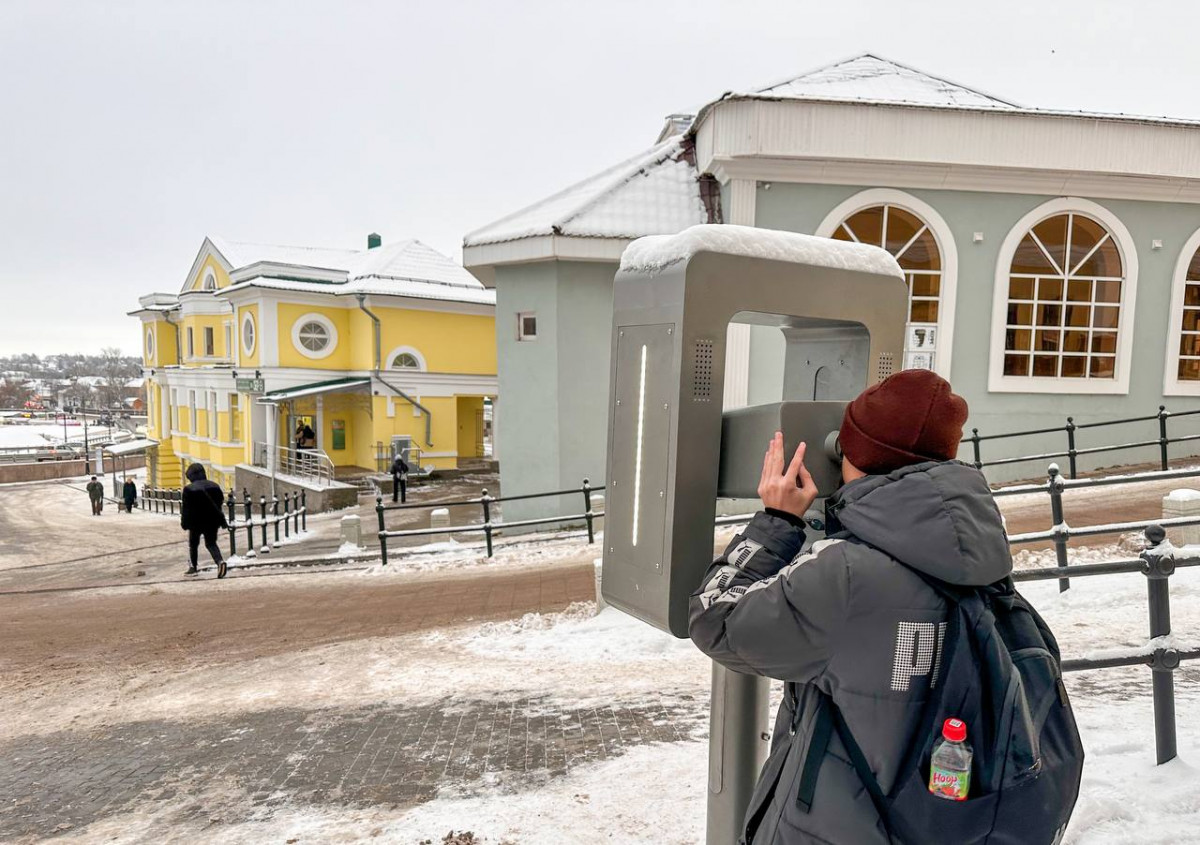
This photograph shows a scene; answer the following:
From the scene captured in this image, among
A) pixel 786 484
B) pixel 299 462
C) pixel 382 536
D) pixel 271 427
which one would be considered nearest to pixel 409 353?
pixel 271 427

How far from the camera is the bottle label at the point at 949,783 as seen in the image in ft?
5.17

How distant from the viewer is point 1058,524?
19.5ft

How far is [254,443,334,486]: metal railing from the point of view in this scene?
24288 mm

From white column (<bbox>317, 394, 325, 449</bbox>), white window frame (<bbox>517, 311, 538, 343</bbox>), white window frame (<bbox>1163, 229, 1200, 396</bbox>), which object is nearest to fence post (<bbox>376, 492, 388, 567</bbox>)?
white window frame (<bbox>517, 311, 538, 343</bbox>)

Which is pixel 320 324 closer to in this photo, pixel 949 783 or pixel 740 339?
pixel 740 339

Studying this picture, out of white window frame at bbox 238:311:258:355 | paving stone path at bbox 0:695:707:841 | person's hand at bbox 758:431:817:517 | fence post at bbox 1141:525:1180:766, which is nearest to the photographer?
person's hand at bbox 758:431:817:517

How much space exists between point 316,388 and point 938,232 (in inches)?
858

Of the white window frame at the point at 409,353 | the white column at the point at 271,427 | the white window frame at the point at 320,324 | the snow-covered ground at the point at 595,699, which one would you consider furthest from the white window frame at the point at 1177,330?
the white window frame at the point at 320,324

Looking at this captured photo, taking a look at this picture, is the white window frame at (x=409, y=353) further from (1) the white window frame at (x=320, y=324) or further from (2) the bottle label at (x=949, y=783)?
(2) the bottle label at (x=949, y=783)

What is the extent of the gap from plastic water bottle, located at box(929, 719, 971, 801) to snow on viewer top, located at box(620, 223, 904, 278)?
1463 millimetres

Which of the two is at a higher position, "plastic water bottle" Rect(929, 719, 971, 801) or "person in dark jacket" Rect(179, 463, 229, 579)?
"plastic water bottle" Rect(929, 719, 971, 801)

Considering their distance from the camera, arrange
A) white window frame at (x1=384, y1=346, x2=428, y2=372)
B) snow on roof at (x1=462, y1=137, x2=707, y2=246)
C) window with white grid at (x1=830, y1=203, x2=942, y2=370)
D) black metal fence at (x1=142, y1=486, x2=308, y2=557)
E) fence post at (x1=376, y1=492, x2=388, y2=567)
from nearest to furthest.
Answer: fence post at (x1=376, y1=492, x2=388, y2=567) → window with white grid at (x1=830, y1=203, x2=942, y2=370) → snow on roof at (x1=462, y1=137, x2=707, y2=246) → black metal fence at (x1=142, y1=486, x2=308, y2=557) → white window frame at (x1=384, y1=346, x2=428, y2=372)

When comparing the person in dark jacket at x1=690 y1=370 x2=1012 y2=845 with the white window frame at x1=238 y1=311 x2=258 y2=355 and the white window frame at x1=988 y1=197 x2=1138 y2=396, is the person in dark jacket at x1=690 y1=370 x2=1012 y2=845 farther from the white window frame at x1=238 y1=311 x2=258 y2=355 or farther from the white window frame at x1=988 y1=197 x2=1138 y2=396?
the white window frame at x1=238 y1=311 x2=258 y2=355

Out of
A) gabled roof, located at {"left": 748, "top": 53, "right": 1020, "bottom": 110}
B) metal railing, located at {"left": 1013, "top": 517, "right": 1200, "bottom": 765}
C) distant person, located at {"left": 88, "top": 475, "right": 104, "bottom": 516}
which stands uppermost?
gabled roof, located at {"left": 748, "top": 53, "right": 1020, "bottom": 110}
